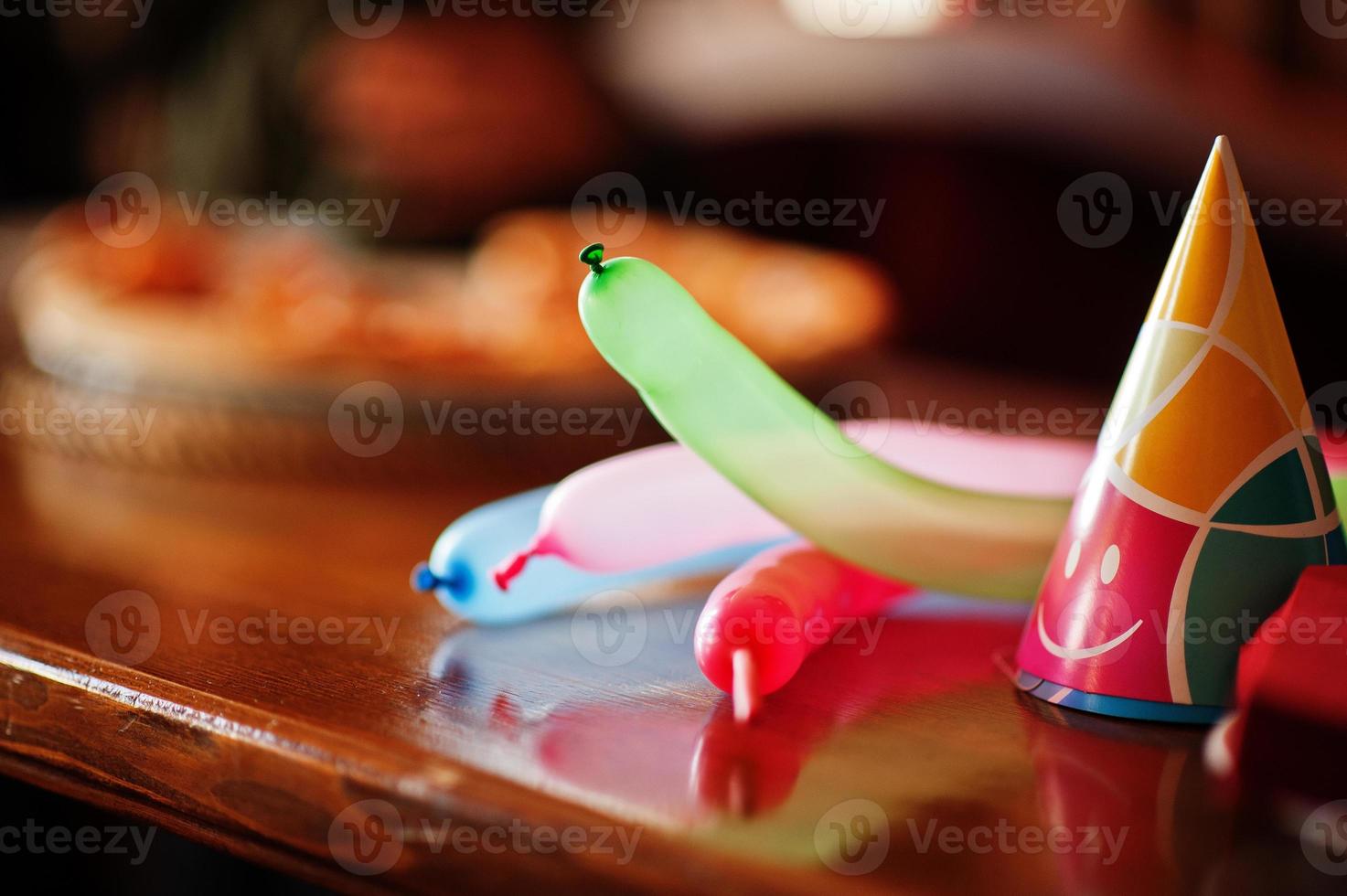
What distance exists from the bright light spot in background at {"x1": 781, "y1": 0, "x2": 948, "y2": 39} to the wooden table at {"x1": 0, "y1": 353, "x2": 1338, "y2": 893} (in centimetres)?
185

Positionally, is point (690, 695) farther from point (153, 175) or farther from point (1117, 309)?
point (153, 175)

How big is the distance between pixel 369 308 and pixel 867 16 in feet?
5.12

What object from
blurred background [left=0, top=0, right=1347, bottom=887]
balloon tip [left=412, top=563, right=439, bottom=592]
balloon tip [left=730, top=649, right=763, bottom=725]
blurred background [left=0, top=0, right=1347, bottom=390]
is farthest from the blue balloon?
blurred background [left=0, top=0, right=1347, bottom=390]

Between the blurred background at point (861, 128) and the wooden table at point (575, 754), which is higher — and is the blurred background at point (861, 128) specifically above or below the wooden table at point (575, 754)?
above

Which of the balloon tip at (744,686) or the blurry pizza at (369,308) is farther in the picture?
the blurry pizza at (369,308)

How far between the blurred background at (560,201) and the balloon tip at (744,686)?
394 mm

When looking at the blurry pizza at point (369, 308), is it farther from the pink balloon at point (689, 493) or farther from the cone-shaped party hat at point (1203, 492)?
the cone-shaped party hat at point (1203, 492)

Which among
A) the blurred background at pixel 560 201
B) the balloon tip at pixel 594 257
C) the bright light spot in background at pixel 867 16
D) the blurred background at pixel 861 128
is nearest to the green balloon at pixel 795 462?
the balloon tip at pixel 594 257

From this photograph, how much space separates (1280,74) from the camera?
206cm

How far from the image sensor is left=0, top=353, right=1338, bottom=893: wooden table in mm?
332

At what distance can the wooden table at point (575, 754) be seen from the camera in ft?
1.09

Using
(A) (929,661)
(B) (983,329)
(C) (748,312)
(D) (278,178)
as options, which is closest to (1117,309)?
(B) (983,329)

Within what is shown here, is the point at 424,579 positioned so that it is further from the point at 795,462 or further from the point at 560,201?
the point at 560,201

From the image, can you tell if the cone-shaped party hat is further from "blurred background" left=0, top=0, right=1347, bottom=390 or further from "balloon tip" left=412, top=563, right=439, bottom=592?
"blurred background" left=0, top=0, right=1347, bottom=390
